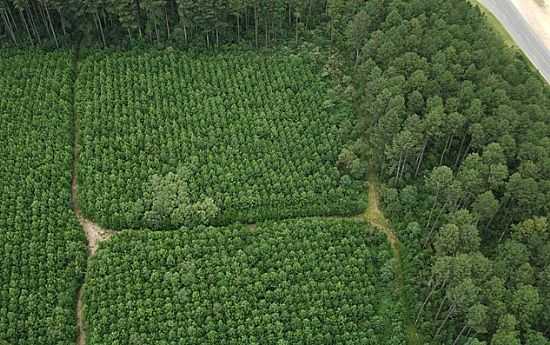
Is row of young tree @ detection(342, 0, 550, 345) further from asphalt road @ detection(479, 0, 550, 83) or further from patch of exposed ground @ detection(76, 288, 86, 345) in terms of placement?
patch of exposed ground @ detection(76, 288, 86, 345)

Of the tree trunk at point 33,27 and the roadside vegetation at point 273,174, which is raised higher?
the tree trunk at point 33,27

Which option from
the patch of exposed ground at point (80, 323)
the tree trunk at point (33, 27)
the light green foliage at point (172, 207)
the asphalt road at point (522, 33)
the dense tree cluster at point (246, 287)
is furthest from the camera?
the asphalt road at point (522, 33)

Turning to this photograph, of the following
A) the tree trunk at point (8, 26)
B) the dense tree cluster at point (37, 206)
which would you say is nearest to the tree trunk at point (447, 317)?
the dense tree cluster at point (37, 206)

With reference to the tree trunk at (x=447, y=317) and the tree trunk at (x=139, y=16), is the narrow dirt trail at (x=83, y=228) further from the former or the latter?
the tree trunk at (x=447, y=317)

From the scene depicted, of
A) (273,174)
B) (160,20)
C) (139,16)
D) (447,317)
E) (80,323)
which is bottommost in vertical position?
(80,323)

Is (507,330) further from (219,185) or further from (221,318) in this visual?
(219,185)

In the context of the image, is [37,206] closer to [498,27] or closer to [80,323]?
[80,323]

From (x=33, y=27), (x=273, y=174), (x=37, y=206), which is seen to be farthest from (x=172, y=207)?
(x=33, y=27)

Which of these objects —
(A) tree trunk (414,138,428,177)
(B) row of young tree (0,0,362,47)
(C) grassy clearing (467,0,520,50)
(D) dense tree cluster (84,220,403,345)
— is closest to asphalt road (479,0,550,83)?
(C) grassy clearing (467,0,520,50)
